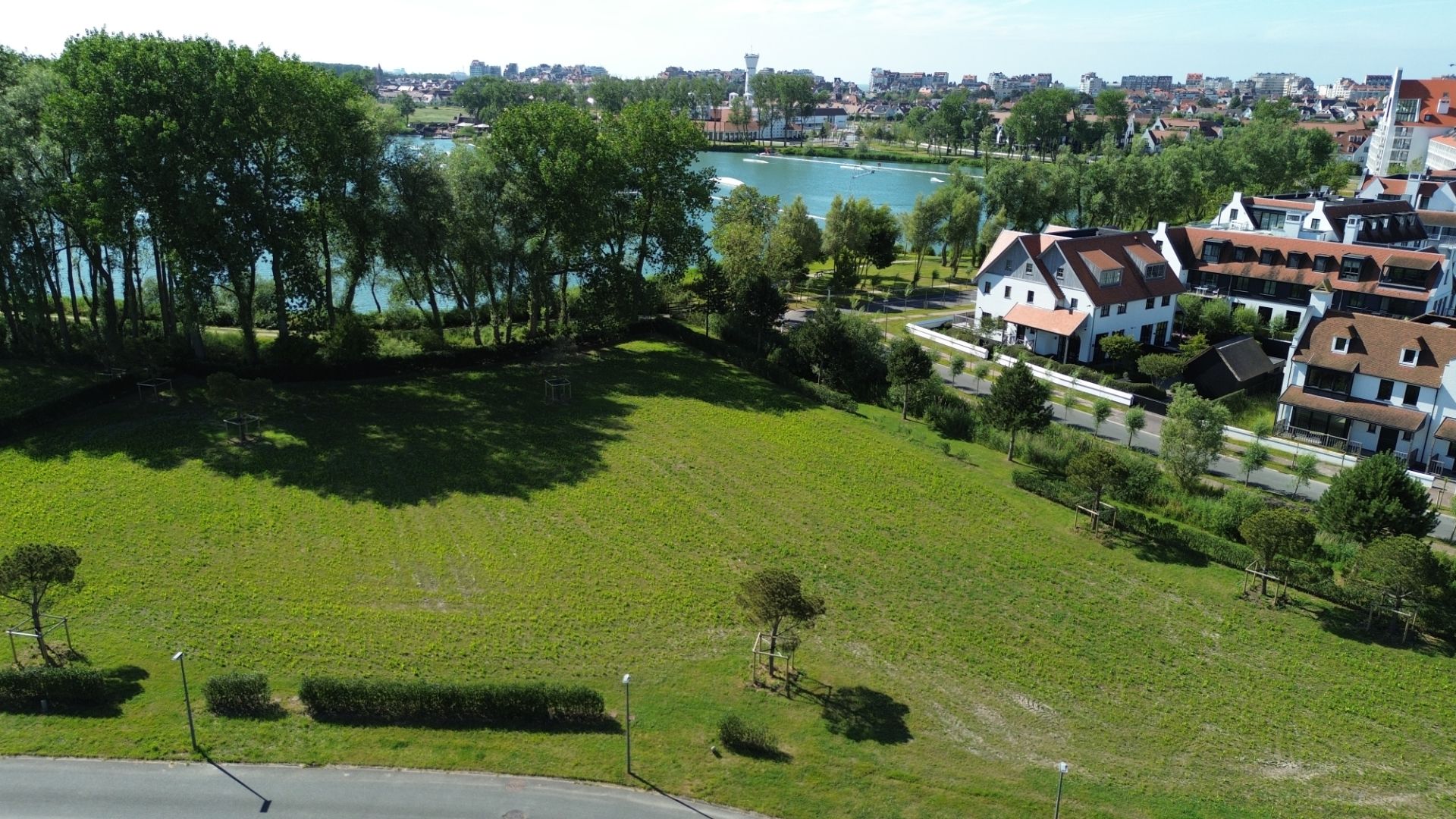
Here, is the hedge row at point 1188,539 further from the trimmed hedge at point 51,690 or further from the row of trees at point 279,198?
the trimmed hedge at point 51,690

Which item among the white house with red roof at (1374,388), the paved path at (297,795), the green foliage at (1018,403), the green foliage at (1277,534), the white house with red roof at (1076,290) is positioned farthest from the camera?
the white house with red roof at (1076,290)

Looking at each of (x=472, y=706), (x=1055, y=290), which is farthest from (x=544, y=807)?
(x=1055, y=290)

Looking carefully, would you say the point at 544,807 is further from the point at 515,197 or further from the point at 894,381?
the point at 515,197

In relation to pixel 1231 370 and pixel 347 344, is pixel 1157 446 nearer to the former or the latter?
pixel 1231 370

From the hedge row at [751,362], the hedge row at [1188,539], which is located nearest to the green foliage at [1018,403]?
the hedge row at [1188,539]

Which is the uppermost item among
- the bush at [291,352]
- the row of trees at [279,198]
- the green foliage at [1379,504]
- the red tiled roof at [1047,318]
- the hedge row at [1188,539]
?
the row of trees at [279,198]

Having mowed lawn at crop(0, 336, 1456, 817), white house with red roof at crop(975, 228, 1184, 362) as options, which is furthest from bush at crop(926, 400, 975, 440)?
white house with red roof at crop(975, 228, 1184, 362)

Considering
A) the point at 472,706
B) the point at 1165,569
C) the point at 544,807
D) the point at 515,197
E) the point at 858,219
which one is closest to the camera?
the point at 544,807
